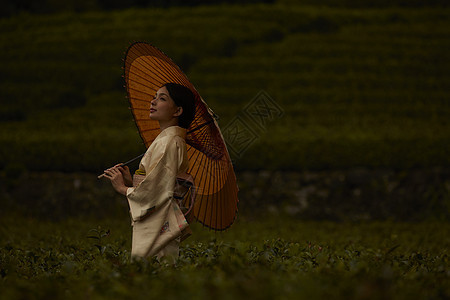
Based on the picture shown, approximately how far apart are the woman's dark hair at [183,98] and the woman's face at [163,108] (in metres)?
0.03

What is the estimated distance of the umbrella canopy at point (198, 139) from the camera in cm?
372

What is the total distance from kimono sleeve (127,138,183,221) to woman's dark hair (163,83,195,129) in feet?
1.03

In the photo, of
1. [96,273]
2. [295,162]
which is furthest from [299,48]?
[96,273]

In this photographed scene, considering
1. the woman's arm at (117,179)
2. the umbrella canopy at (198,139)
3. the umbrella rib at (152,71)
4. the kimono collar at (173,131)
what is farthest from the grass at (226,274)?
the umbrella rib at (152,71)

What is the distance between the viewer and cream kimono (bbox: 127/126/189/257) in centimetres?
333

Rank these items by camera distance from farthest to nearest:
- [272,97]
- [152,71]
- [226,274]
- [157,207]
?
[272,97], [152,71], [157,207], [226,274]

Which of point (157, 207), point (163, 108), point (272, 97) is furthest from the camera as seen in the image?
point (272, 97)

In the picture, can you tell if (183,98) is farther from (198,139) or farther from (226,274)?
(226,274)

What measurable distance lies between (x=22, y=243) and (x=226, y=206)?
2777 mm

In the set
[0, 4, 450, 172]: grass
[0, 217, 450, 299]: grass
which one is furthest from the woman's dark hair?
[0, 4, 450, 172]: grass

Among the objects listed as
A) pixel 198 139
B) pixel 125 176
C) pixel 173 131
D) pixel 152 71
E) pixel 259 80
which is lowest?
pixel 259 80

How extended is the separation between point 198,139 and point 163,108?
0.39 meters

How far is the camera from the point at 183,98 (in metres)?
3.59

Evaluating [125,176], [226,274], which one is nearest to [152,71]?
[125,176]
